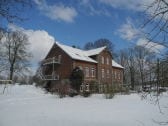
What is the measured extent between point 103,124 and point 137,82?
7.01 meters

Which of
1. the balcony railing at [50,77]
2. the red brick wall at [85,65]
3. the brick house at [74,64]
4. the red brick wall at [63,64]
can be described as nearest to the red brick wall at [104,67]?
the brick house at [74,64]

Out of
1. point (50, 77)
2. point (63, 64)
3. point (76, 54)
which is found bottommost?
point (50, 77)

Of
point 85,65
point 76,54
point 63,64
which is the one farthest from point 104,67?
point 63,64

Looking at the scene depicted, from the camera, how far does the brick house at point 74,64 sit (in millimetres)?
40625

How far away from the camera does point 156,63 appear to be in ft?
11.0

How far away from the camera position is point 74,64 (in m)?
39.7

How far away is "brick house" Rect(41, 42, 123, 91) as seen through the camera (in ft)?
133

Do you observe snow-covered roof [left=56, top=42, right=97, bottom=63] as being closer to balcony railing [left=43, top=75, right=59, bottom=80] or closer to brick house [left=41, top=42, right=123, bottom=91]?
brick house [left=41, top=42, right=123, bottom=91]

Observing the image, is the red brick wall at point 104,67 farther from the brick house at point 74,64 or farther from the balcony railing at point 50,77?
the balcony railing at point 50,77

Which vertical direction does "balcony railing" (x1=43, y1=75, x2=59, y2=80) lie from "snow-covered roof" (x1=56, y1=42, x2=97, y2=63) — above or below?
below

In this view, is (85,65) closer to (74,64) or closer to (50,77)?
(74,64)

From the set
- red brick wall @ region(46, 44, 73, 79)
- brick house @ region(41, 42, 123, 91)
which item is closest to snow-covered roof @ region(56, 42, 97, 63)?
brick house @ region(41, 42, 123, 91)

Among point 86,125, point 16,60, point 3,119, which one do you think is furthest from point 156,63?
point 16,60

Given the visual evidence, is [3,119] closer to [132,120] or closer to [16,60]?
[132,120]
